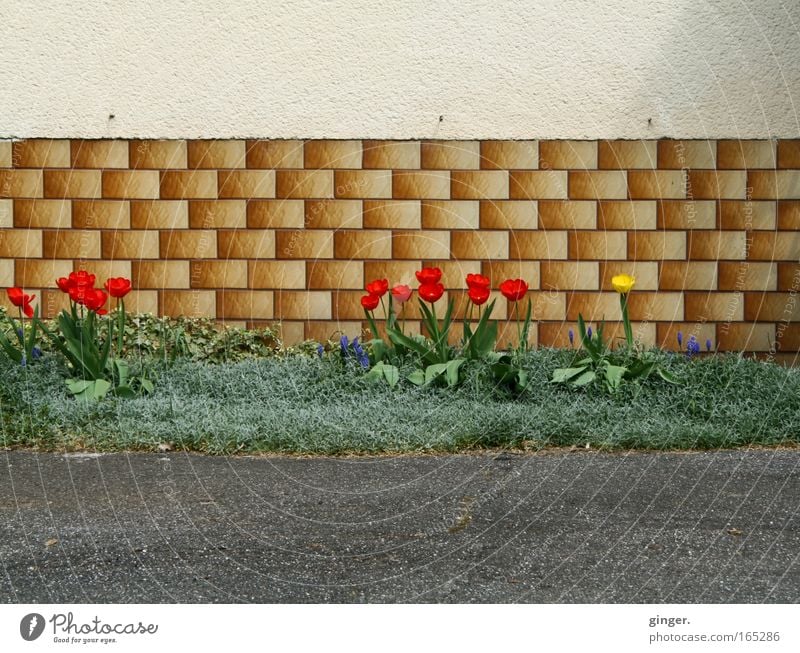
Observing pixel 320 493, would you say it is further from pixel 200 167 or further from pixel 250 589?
pixel 200 167

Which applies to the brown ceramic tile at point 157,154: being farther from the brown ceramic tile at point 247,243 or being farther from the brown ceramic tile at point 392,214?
the brown ceramic tile at point 392,214

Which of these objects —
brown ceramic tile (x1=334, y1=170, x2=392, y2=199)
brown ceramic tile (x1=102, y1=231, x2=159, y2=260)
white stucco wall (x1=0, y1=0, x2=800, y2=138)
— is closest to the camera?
white stucco wall (x1=0, y1=0, x2=800, y2=138)

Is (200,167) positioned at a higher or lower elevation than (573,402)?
higher

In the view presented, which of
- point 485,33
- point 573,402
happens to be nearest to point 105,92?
point 485,33

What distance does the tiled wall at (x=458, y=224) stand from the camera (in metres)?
6.10

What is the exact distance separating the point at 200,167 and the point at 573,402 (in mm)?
2712

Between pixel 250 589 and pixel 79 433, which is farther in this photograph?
pixel 79 433

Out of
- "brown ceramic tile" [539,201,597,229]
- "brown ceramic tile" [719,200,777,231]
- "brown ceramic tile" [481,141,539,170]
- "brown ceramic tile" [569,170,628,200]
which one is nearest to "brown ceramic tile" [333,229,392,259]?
"brown ceramic tile" [481,141,539,170]

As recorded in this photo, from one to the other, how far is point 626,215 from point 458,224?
0.98 meters

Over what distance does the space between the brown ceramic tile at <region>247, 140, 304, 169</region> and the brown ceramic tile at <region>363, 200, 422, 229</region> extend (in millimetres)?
484

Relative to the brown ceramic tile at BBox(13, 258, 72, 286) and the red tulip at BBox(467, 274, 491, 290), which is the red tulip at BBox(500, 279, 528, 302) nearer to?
the red tulip at BBox(467, 274, 491, 290)

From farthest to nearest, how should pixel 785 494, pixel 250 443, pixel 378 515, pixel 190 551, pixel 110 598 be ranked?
1. pixel 250 443
2. pixel 785 494
3. pixel 378 515
4. pixel 190 551
5. pixel 110 598

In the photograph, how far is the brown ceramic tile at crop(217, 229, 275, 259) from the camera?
620 cm

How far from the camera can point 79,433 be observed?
179 inches
